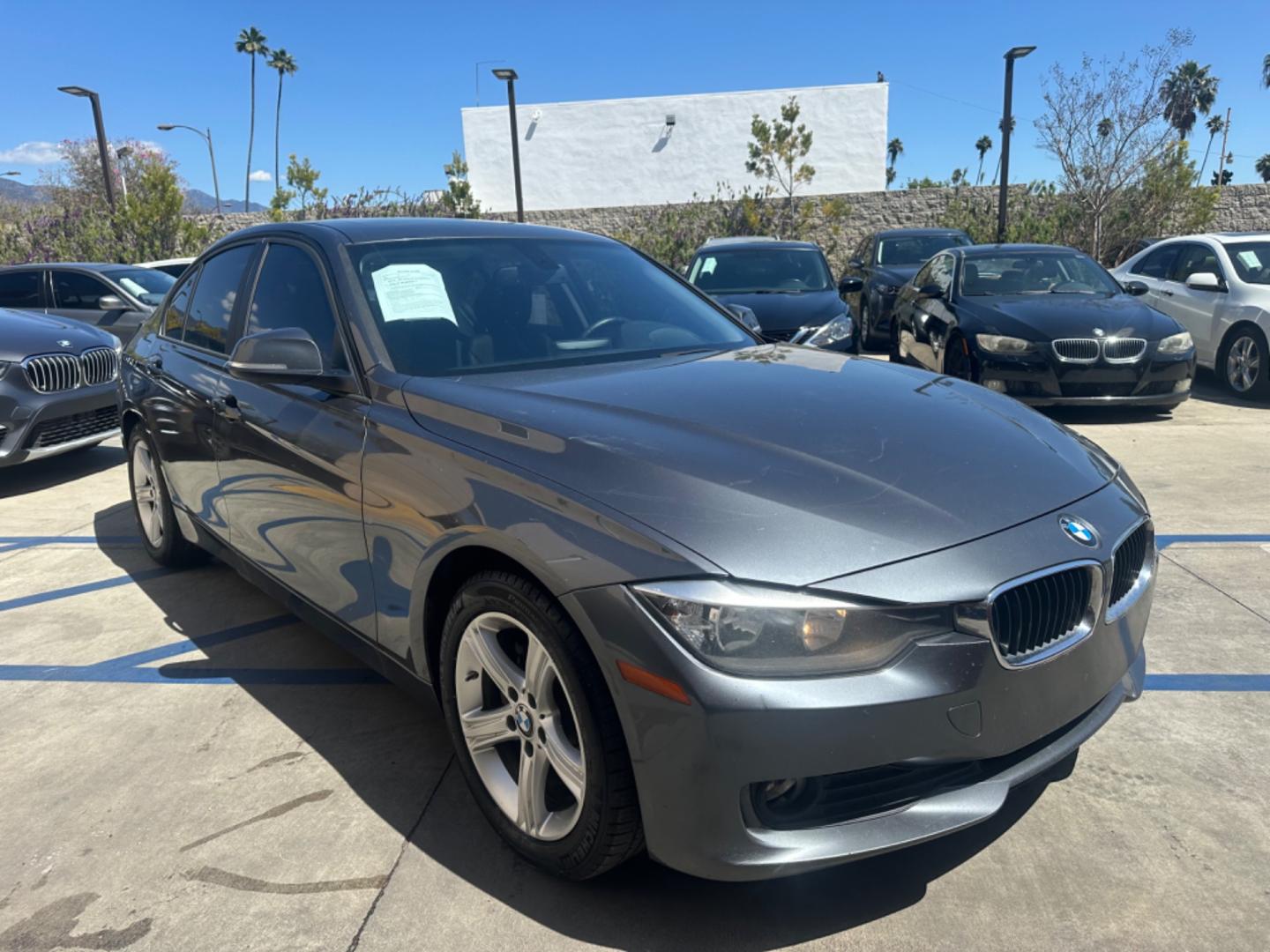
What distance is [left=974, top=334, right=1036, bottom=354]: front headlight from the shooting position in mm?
7645

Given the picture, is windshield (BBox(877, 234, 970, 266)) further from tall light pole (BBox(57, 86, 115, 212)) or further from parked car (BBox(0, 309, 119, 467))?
tall light pole (BBox(57, 86, 115, 212))

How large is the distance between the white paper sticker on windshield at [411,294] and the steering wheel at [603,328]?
48cm

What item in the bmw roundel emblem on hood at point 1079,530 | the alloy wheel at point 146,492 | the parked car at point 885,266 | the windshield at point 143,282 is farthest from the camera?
the parked car at point 885,266

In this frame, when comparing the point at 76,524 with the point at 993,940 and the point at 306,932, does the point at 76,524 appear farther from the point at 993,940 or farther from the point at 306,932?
the point at 993,940

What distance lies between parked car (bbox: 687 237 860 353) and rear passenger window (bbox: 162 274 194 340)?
4.54 metres

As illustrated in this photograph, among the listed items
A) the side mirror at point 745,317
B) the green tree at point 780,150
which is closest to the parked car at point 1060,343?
the side mirror at point 745,317

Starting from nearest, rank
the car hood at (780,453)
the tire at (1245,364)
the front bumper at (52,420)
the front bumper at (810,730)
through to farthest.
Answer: the front bumper at (810,730), the car hood at (780,453), the front bumper at (52,420), the tire at (1245,364)

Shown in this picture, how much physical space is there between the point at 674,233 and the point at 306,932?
71.9 ft

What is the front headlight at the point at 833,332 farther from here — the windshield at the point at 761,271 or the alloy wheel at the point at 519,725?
the alloy wheel at the point at 519,725

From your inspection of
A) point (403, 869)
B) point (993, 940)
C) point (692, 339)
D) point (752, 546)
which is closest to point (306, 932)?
point (403, 869)

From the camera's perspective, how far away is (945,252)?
966cm

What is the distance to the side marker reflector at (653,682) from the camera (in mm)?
1817

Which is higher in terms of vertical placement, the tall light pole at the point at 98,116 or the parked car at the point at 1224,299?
the tall light pole at the point at 98,116

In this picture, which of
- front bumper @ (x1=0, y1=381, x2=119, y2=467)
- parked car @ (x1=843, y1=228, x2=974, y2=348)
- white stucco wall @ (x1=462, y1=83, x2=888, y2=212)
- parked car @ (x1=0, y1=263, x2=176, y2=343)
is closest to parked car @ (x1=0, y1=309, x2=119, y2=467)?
front bumper @ (x1=0, y1=381, x2=119, y2=467)
